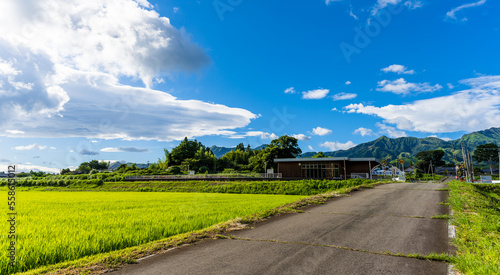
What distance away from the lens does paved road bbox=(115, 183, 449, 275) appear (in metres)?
4.12

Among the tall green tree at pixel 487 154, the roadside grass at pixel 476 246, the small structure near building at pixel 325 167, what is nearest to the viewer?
the roadside grass at pixel 476 246

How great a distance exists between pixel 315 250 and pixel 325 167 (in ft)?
146

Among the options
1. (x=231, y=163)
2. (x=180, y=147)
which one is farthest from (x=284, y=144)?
(x=180, y=147)

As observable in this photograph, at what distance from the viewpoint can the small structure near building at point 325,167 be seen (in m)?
44.8

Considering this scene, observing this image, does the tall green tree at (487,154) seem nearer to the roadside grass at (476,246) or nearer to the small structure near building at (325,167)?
the small structure near building at (325,167)

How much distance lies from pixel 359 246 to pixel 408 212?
5630 millimetres

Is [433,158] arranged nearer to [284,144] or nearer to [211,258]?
[284,144]

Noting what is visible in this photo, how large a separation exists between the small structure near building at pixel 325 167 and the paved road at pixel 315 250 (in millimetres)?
38385

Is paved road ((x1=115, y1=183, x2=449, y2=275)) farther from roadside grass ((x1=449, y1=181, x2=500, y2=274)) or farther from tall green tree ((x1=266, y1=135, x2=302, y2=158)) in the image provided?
tall green tree ((x1=266, y1=135, x2=302, y2=158))

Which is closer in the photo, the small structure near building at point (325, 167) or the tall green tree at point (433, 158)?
the small structure near building at point (325, 167)

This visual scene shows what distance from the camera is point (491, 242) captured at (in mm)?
5164

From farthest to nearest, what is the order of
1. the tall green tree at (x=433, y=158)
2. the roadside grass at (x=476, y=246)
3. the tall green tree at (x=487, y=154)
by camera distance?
the tall green tree at (x=433, y=158)
the tall green tree at (x=487, y=154)
the roadside grass at (x=476, y=246)

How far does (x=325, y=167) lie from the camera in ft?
156

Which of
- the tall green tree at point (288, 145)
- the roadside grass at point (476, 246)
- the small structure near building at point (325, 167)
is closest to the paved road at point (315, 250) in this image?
the roadside grass at point (476, 246)
